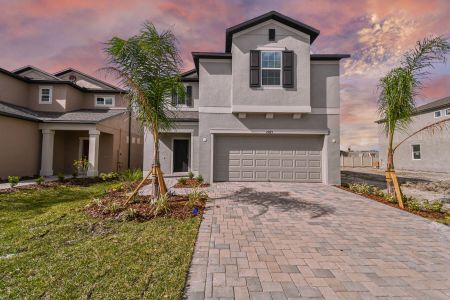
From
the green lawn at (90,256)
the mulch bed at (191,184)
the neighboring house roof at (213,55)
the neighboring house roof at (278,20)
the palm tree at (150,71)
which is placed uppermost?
the neighboring house roof at (278,20)

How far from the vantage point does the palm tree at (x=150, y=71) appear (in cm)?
607

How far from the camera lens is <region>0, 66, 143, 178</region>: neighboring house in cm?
1207

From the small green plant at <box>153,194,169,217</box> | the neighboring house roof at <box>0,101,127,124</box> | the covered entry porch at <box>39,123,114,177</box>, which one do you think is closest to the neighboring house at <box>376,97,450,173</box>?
the small green plant at <box>153,194,169,217</box>

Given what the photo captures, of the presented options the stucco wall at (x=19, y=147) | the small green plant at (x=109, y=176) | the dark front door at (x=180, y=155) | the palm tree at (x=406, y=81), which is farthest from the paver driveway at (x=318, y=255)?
the stucco wall at (x=19, y=147)

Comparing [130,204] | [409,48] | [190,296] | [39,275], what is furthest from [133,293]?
[409,48]

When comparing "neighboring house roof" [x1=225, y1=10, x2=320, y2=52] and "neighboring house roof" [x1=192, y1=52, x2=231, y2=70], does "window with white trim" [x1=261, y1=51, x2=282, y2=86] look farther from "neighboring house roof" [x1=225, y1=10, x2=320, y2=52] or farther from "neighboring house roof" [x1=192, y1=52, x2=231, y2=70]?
"neighboring house roof" [x1=192, y1=52, x2=231, y2=70]

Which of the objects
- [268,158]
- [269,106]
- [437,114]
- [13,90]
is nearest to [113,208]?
[268,158]

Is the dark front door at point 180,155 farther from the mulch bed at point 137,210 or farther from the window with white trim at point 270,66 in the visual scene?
the mulch bed at point 137,210

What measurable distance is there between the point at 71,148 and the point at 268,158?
1373 centimetres

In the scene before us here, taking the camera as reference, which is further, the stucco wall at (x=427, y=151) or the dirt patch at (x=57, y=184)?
the stucco wall at (x=427, y=151)

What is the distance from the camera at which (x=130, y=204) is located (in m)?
6.43

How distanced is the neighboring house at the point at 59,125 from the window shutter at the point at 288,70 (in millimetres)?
8189

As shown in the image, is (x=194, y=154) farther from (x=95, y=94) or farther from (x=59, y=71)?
(x=59, y=71)

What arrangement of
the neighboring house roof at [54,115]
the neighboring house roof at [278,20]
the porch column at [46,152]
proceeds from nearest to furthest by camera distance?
the neighboring house roof at [278,20]
the neighboring house roof at [54,115]
the porch column at [46,152]
